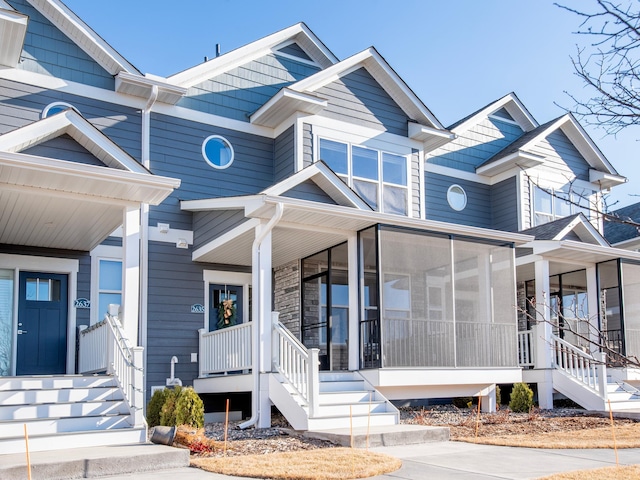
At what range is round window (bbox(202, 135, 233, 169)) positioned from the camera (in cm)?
1441

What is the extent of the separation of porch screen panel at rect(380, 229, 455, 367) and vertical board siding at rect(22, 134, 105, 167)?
5100mm

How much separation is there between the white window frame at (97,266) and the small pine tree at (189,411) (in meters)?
3.32

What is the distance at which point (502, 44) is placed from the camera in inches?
165

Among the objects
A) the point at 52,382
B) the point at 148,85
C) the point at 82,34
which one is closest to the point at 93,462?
the point at 52,382

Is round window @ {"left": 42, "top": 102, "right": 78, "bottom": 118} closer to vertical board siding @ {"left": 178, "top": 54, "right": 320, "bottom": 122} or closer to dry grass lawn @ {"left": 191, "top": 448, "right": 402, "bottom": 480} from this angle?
vertical board siding @ {"left": 178, "top": 54, "right": 320, "bottom": 122}

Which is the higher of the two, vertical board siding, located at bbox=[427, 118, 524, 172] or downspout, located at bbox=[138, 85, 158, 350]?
vertical board siding, located at bbox=[427, 118, 524, 172]

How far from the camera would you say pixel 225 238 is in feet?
40.4

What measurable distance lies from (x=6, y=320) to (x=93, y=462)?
633 cm

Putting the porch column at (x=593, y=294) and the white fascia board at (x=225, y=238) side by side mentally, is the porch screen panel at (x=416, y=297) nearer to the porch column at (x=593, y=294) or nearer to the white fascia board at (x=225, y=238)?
the white fascia board at (x=225, y=238)

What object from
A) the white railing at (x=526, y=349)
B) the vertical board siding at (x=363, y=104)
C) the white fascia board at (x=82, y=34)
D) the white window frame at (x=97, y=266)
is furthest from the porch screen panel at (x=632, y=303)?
the white fascia board at (x=82, y=34)

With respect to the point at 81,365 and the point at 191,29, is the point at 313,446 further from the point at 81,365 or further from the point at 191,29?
the point at 191,29

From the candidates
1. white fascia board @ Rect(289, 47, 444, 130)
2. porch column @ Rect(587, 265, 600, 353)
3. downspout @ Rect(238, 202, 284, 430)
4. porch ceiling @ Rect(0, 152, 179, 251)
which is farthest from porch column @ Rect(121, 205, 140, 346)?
porch column @ Rect(587, 265, 600, 353)

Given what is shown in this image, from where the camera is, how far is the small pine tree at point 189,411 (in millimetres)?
10203

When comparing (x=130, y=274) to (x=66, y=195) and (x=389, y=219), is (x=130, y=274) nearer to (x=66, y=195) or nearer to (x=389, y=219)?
(x=66, y=195)
